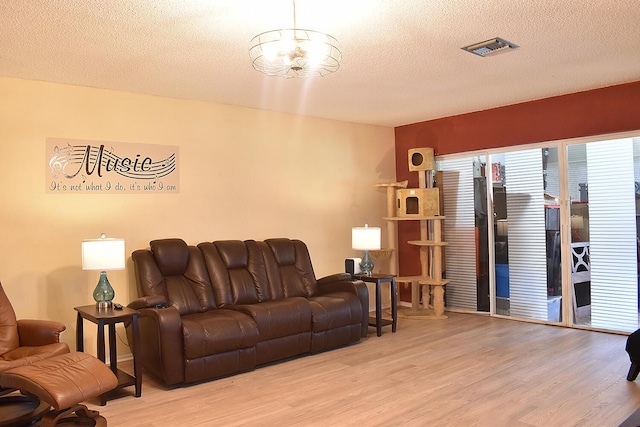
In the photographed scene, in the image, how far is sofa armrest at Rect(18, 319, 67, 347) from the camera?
3557mm

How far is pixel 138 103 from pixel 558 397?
4236 millimetres

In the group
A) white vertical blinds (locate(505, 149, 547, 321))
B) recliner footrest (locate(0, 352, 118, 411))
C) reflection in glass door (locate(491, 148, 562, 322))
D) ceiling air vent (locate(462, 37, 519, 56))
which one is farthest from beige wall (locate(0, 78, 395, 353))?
ceiling air vent (locate(462, 37, 519, 56))

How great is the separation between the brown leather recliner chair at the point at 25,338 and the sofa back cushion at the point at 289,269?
2.05 metres

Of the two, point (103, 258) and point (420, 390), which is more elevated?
point (103, 258)

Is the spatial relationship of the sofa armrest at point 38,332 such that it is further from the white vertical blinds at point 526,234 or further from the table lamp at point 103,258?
the white vertical blinds at point 526,234

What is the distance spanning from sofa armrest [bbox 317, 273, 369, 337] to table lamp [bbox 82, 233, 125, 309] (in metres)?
2.12

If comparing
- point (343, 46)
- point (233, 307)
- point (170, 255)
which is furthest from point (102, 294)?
point (343, 46)

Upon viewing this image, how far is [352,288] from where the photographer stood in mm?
5066

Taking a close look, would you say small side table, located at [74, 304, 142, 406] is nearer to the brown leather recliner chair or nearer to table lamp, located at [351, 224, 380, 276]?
the brown leather recliner chair

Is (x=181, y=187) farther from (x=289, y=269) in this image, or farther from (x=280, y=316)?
(x=280, y=316)

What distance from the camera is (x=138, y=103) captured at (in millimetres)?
4840

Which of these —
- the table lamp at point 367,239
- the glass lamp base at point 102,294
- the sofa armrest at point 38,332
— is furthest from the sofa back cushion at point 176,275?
the table lamp at point 367,239

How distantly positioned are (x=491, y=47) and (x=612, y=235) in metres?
2.56

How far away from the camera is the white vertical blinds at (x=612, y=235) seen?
197 inches
